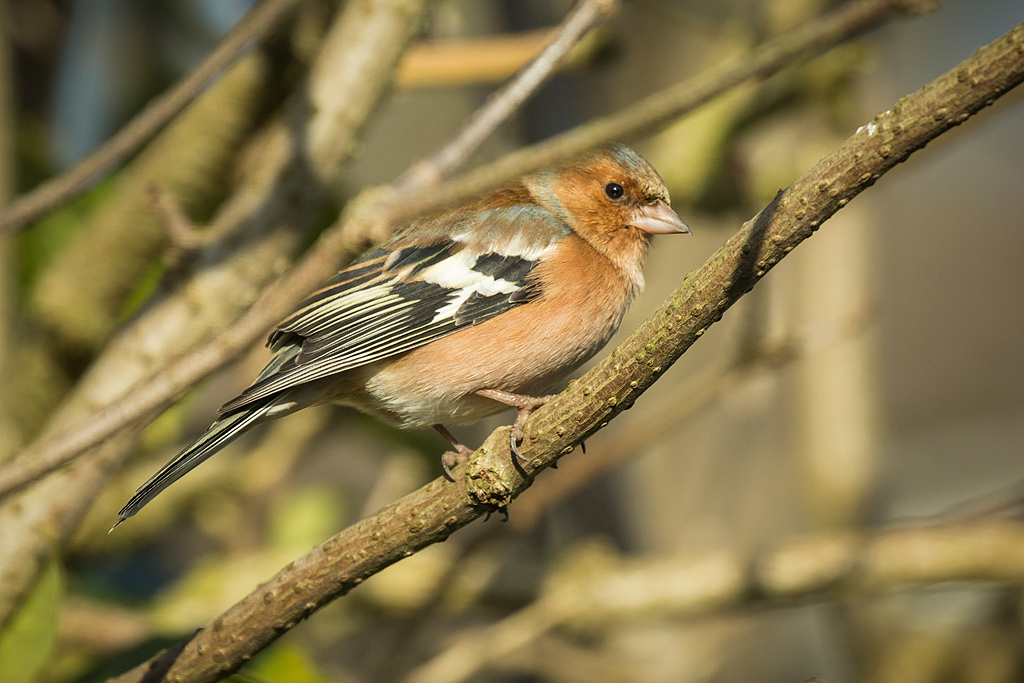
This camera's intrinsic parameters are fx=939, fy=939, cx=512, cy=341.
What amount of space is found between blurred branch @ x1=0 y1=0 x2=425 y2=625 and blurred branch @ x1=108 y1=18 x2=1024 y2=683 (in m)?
1.00

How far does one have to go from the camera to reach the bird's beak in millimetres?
3676

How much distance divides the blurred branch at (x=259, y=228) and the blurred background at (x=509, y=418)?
0.06m

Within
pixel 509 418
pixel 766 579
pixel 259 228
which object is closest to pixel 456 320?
pixel 259 228

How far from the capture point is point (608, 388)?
1.92 m

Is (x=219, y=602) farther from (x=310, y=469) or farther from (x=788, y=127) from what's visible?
(x=310, y=469)

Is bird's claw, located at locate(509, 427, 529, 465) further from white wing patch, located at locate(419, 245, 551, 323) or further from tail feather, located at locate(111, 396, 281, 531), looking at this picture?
white wing patch, located at locate(419, 245, 551, 323)

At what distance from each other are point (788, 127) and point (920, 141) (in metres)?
3.96

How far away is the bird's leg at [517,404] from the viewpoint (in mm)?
2094

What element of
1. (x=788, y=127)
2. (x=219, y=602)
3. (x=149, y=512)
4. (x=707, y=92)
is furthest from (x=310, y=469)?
(x=707, y=92)

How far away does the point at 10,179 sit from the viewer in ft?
12.7

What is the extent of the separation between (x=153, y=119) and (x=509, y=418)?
11.0ft

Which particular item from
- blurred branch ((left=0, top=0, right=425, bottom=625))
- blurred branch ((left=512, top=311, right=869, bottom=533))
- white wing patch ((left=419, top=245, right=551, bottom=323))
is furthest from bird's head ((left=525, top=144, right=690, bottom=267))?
blurred branch ((left=0, top=0, right=425, bottom=625))

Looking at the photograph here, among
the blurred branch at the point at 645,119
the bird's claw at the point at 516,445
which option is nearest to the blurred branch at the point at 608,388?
the bird's claw at the point at 516,445

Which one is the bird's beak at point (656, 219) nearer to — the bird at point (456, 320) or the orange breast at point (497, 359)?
the bird at point (456, 320)
